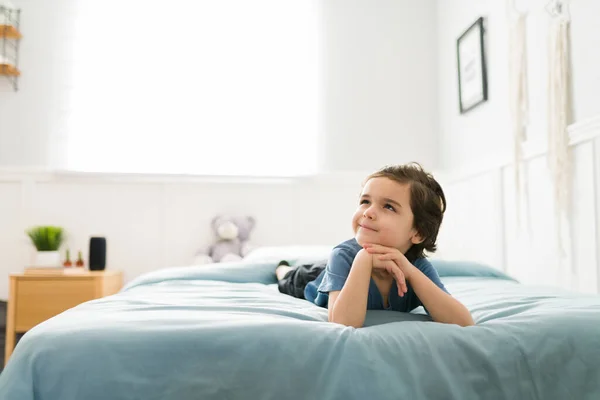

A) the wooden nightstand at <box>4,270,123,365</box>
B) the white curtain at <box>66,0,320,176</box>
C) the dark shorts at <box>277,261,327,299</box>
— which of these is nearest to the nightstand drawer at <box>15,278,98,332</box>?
the wooden nightstand at <box>4,270,123,365</box>

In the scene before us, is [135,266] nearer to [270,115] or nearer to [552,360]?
[270,115]

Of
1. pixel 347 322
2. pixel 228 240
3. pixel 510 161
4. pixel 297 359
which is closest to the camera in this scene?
pixel 297 359

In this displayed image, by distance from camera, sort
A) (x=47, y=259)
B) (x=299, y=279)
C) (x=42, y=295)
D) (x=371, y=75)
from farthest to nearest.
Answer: (x=371, y=75) < (x=47, y=259) < (x=42, y=295) < (x=299, y=279)

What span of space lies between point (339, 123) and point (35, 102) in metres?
1.81

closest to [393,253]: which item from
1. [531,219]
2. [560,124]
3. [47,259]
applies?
[560,124]

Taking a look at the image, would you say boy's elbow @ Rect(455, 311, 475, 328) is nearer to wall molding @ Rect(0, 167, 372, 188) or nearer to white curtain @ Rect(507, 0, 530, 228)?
white curtain @ Rect(507, 0, 530, 228)

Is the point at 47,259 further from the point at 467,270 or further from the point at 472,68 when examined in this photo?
the point at 472,68

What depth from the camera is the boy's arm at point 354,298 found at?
1.11 m

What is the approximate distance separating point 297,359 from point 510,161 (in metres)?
2.05

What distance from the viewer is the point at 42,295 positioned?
114 inches

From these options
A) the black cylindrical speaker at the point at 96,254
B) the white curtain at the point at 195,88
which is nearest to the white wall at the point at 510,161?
the white curtain at the point at 195,88

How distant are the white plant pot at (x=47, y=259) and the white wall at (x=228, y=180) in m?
0.32

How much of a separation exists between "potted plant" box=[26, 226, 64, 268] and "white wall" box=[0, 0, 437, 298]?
23 centimetres

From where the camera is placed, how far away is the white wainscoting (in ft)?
6.81
